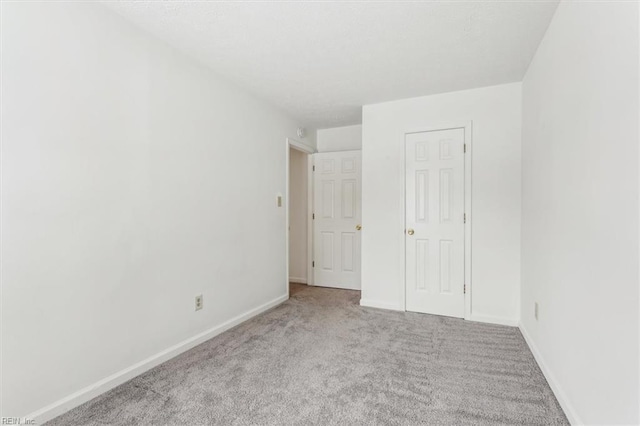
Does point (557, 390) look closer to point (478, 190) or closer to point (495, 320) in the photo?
point (495, 320)

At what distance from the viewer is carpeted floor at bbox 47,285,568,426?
5.56ft

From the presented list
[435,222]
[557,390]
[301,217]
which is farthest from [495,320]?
[301,217]

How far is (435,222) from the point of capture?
3373 millimetres

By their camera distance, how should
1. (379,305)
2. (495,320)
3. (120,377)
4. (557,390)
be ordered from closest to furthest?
(557,390)
(120,377)
(495,320)
(379,305)

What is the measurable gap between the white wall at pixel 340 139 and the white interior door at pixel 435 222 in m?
1.17

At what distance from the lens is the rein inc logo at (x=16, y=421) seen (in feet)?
4.88

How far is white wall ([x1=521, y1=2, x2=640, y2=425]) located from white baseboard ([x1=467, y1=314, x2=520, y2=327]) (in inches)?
29.4

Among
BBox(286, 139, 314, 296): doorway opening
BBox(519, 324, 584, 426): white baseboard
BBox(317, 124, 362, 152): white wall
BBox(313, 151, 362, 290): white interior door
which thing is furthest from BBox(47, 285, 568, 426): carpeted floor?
BBox(317, 124, 362, 152): white wall

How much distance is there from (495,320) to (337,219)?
2.30 metres

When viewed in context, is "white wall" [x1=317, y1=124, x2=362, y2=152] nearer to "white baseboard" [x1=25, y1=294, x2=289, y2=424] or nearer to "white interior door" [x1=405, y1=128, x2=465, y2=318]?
"white interior door" [x1=405, y1=128, x2=465, y2=318]

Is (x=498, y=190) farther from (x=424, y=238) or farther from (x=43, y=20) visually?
(x=43, y=20)

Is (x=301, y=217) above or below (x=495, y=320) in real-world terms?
above

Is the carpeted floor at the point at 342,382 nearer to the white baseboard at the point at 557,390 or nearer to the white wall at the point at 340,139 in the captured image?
the white baseboard at the point at 557,390

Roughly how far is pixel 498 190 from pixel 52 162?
3.53 meters
